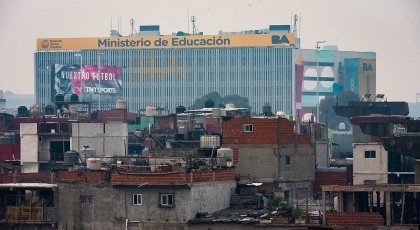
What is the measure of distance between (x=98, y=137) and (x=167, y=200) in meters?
22.0

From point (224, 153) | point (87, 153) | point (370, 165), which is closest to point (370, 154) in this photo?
point (370, 165)

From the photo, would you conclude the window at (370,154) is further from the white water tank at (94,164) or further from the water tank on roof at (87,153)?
the white water tank at (94,164)

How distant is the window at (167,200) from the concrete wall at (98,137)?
68.3ft

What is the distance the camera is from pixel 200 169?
62969 mm

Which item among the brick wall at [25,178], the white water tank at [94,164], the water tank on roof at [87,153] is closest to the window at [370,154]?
the water tank on roof at [87,153]

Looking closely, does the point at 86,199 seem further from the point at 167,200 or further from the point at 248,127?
the point at 248,127

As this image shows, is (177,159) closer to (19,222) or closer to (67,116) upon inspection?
(19,222)

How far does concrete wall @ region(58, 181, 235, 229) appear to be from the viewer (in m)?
61.1

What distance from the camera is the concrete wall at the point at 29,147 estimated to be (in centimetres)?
8100

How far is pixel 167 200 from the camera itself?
6128 cm

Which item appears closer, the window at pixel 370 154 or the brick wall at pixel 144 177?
the brick wall at pixel 144 177

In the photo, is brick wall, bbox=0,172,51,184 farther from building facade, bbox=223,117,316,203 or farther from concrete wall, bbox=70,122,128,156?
concrete wall, bbox=70,122,128,156

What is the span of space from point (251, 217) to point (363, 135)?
2612 centimetres

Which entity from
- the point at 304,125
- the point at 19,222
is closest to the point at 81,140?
the point at 304,125
